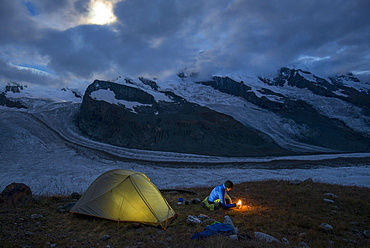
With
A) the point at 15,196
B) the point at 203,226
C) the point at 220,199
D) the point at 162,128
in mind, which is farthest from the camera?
the point at 162,128

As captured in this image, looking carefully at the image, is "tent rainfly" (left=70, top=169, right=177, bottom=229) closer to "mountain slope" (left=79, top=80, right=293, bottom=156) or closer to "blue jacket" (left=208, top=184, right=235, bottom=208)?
"blue jacket" (left=208, top=184, right=235, bottom=208)

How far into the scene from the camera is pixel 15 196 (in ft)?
27.3

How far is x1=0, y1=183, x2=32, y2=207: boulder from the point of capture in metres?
8.12

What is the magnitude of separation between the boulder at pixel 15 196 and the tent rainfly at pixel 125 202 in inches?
89.8

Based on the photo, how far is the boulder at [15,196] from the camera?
320 inches

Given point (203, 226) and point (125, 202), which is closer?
point (203, 226)

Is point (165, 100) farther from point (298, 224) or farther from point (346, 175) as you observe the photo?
point (298, 224)

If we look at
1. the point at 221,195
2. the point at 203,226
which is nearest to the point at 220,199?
the point at 221,195

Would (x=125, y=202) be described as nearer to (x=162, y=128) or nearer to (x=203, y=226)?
(x=203, y=226)

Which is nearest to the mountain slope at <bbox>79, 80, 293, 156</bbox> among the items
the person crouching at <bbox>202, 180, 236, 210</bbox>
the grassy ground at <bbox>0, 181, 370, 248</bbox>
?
the person crouching at <bbox>202, 180, 236, 210</bbox>

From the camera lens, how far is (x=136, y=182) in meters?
7.88

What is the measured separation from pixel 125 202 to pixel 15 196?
14.7 feet

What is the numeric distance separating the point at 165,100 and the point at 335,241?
217 ft

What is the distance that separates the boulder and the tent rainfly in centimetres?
228
